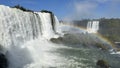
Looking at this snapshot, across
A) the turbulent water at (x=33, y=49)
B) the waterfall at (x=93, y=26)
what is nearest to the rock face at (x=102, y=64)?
→ the turbulent water at (x=33, y=49)

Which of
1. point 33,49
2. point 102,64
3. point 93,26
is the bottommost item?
point 102,64

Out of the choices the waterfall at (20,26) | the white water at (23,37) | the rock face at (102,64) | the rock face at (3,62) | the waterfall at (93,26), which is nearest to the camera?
the rock face at (3,62)

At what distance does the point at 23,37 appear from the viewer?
31.7 metres

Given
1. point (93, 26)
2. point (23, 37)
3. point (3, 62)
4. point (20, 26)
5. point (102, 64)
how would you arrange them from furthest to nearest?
point (93, 26), point (23, 37), point (20, 26), point (102, 64), point (3, 62)

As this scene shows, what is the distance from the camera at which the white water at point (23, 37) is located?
21620 mm

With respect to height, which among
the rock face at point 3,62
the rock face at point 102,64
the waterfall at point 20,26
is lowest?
the rock face at point 102,64

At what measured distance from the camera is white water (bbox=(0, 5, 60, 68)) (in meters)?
21.6

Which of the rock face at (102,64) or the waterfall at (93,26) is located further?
the waterfall at (93,26)

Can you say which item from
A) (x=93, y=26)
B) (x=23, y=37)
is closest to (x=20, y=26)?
(x=23, y=37)

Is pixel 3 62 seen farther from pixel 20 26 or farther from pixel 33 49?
pixel 20 26

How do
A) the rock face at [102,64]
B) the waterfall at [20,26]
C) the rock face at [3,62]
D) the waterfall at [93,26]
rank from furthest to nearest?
the waterfall at [93,26] → the waterfall at [20,26] → the rock face at [102,64] → the rock face at [3,62]

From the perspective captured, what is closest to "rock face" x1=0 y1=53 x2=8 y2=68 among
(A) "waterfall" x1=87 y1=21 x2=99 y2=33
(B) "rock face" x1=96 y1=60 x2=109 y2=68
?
(B) "rock face" x1=96 y1=60 x2=109 y2=68

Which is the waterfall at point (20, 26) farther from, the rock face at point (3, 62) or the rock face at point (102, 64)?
the rock face at point (102, 64)

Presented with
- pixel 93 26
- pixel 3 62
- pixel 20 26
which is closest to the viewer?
pixel 3 62
